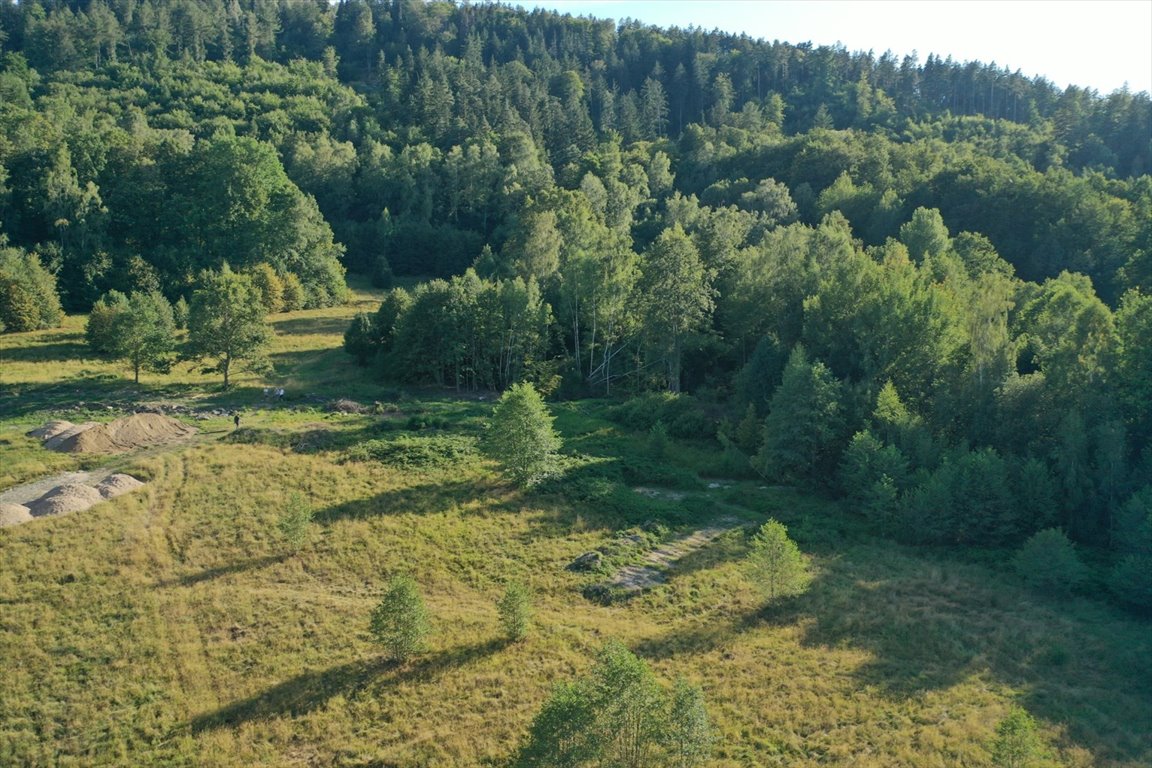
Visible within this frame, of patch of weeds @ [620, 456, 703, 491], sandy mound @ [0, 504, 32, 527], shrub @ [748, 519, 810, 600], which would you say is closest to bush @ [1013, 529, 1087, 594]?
shrub @ [748, 519, 810, 600]

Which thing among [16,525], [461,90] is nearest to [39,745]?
[16,525]

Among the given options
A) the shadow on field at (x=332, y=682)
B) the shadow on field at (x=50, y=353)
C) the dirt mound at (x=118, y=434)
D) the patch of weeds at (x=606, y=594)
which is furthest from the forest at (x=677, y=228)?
the shadow on field at (x=332, y=682)

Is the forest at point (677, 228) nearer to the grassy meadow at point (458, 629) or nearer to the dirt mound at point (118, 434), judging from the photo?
the grassy meadow at point (458, 629)

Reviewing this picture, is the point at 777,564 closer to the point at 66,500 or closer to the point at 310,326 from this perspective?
the point at 66,500

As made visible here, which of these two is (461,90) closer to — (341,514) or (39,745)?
(341,514)

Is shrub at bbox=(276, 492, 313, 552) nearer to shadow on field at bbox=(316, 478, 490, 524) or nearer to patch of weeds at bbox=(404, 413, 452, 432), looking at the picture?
shadow on field at bbox=(316, 478, 490, 524)
